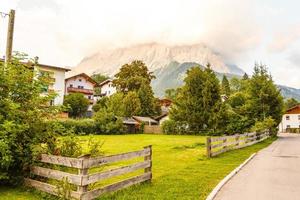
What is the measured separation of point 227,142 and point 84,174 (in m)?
15.1

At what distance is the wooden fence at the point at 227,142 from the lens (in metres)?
17.3

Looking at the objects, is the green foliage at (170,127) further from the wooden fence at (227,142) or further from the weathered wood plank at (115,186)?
the weathered wood plank at (115,186)

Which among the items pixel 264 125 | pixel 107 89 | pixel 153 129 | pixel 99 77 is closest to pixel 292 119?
pixel 107 89

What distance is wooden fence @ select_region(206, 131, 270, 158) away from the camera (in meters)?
17.3

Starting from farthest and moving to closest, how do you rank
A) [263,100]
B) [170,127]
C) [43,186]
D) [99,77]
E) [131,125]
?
1. [99,77]
2. [131,125]
3. [170,127]
4. [263,100]
5. [43,186]

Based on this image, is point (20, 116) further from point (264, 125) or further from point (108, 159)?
point (264, 125)

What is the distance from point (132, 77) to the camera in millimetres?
74812

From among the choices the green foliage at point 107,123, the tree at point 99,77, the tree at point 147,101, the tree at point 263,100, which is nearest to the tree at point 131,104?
the tree at point 147,101

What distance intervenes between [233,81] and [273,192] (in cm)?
12608

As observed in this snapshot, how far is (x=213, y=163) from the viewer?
15102mm

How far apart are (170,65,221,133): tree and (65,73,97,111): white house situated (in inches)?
1169

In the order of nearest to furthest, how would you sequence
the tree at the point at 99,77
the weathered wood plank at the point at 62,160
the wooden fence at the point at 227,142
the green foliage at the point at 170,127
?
the weathered wood plank at the point at 62,160 → the wooden fence at the point at 227,142 → the green foliage at the point at 170,127 → the tree at the point at 99,77

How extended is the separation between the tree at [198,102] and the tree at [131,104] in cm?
1441

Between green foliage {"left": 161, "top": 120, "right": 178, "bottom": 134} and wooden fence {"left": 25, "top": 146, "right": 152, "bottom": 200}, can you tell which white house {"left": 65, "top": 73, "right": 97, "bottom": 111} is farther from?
wooden fence {"left": 25, "top": 146, "right": 152, "bottom": 200}
